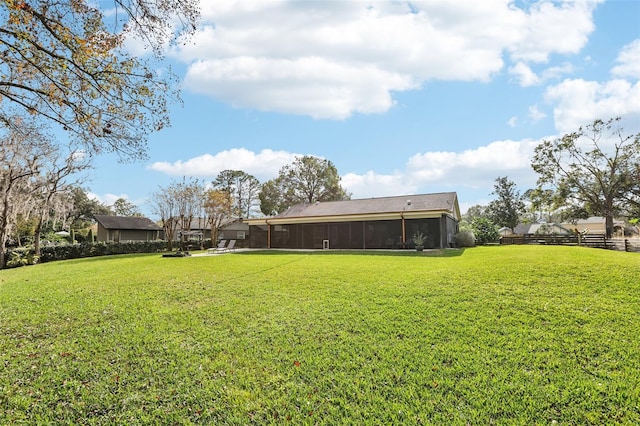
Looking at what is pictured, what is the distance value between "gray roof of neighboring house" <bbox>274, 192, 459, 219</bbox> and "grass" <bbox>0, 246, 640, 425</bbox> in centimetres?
1181

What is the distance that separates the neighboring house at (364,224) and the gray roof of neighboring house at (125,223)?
55.9 ft

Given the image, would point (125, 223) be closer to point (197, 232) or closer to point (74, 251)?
point (197, 232)

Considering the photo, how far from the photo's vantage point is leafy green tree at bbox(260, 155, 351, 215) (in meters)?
35.2

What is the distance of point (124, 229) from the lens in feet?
108

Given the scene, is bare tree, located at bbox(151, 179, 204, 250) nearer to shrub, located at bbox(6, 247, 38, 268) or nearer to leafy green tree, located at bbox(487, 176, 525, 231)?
shrub, located at bbox(6, 247, 38, 268)

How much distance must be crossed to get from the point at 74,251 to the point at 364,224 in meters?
17.1

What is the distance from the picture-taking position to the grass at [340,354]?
10.4ft

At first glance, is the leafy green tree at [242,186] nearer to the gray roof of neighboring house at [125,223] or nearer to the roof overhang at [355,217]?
the gray roof of neighboring house at [125,223]

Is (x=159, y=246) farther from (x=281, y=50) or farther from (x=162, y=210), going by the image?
(x=281, y=50)

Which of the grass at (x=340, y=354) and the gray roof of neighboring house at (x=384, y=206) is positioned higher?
the gray roof of neighboring house at (x=384, y=206)

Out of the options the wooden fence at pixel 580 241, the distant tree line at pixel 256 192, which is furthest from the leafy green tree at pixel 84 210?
the wooden fence at pixel 580 241

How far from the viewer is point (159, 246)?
985 inches

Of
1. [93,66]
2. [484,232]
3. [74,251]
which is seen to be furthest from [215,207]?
[93,66]

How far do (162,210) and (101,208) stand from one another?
2069cm
